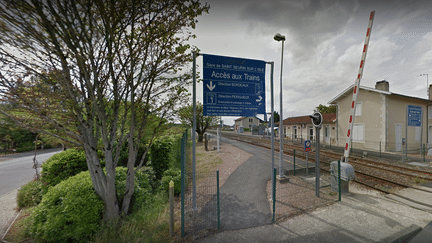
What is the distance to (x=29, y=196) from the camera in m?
5.41

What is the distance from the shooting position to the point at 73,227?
3.35m

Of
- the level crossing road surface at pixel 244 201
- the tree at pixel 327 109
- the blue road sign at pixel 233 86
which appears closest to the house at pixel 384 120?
the level crossing road surface at pixel 244 201

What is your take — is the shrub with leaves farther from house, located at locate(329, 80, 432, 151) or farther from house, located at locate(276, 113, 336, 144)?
house, located at locate(329, 80, 432, 151)

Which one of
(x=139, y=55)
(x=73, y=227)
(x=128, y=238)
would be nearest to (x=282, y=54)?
(x=139, y=55)

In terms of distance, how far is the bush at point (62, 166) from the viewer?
17.4ft

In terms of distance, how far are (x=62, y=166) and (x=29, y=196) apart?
1518 mm

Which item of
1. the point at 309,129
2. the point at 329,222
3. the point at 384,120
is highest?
the point at 384,120

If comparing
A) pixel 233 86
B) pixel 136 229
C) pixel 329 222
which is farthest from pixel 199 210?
pixel 233 86

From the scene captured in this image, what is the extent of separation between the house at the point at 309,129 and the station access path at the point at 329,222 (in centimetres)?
1546

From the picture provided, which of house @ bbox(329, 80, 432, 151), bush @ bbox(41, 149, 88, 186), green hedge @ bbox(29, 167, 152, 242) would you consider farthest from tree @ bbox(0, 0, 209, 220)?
house @ bbox(329, 80, 432, 151)

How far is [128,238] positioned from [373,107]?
71.8 feet

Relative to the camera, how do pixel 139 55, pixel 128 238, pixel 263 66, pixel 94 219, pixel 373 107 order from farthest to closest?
1. pixel 373 107
2. pixel 263 66
3. pixel 139 55
4. pixel 94 219
5. pixel 128 238

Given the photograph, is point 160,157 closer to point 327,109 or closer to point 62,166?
point 62,166

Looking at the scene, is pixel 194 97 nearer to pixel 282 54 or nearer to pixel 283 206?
pixel 283 206
